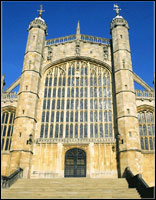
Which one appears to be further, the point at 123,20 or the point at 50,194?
the point at 123,20

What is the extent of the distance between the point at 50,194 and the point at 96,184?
10.5 ft

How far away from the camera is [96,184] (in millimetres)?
12492

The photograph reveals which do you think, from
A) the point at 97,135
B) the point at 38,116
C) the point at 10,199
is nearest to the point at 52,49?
the point at 38,116

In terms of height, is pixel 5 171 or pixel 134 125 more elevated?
pixel 134 125

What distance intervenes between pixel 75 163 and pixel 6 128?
7.13 m

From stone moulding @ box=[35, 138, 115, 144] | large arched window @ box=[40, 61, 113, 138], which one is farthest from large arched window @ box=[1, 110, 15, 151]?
large arched window @ box=[40, 61, 113, 138]

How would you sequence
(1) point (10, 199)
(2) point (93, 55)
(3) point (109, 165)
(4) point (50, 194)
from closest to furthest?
(1) point (10, 199) → (4) point (50, 194) → (3) point (109, 165) → (2) point (93, 55)

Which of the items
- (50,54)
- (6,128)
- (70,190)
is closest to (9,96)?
(6,128)

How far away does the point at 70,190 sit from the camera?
11.4 metres

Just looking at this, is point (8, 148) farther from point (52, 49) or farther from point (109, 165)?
point (52, 49)

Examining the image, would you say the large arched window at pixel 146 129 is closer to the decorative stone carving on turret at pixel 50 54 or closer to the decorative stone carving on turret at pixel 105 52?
the decorative stone carving on turret at pixel 105 52

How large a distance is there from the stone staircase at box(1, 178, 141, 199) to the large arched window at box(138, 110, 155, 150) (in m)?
5.32

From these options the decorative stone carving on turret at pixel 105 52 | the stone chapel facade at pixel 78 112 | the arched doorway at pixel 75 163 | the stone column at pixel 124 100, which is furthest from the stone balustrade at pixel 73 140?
the decorative stone carving on turret at pixel 105 52

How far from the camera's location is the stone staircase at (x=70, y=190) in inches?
403
